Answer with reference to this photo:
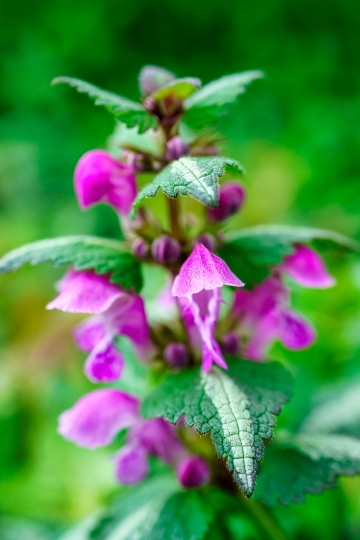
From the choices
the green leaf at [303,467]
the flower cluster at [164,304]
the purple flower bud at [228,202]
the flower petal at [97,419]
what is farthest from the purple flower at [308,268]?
the flower petal at [97,419]

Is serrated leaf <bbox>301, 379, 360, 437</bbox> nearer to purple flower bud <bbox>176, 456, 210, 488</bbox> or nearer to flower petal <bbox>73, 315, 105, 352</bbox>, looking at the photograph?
purple flower bud <bbox>176, 456, 210, 488</bbox>

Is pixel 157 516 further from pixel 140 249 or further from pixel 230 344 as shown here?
pixel 140 249

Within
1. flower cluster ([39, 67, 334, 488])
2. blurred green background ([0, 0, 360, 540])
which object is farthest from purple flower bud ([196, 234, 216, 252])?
blurred green background ([0, 0, 360, 540])

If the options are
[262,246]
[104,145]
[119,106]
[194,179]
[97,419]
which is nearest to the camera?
[194,179]

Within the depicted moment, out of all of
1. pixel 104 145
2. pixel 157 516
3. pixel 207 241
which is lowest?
pixel 157 516

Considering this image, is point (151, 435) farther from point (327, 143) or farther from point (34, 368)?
point (327, 143)

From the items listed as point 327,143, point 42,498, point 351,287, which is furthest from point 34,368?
point 327,143

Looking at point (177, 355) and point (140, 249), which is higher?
point (140, 249)

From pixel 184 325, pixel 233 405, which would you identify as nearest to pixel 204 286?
pixel 233 405

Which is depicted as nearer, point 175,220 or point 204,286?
point 204,286
